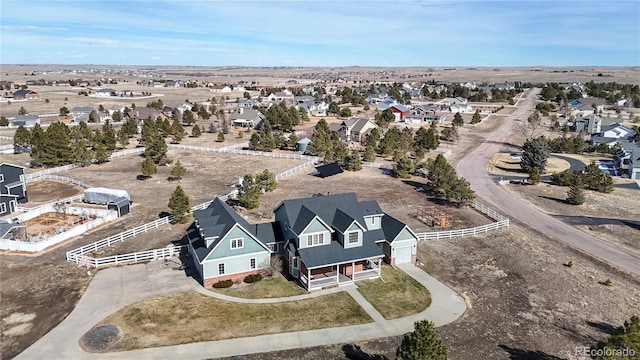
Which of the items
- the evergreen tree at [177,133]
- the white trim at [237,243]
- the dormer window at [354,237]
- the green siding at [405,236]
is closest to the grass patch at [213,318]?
the white trim at [237,243]

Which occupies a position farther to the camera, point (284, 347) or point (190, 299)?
point (190, 299)

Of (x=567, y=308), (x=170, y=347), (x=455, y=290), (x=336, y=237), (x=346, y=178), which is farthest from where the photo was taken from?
(x=346, y=178)

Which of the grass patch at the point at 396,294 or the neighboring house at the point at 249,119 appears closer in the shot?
the grass patch at the point at 396,294

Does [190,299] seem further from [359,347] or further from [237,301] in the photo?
[359,347]

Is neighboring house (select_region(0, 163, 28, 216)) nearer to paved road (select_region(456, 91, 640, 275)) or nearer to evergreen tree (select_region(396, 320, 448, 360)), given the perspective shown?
evergreen tree (select_region(396, 320, 448, 360))

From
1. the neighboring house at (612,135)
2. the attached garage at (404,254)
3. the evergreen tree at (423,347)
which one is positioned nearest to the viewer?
the evergreen tree at (423,347)

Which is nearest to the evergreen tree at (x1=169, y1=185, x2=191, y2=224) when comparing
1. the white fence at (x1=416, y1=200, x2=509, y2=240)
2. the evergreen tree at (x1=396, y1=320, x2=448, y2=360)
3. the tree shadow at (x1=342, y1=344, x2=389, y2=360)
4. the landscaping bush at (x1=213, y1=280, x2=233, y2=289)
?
the landscaping bush at (x1=213, y1=280, x2=233, y2=289)

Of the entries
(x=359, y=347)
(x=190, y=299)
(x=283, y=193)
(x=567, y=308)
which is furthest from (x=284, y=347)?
(x=283, y=193)

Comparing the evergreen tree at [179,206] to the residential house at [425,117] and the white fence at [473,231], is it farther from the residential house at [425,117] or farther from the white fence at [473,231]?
the residential house at [425,117]
